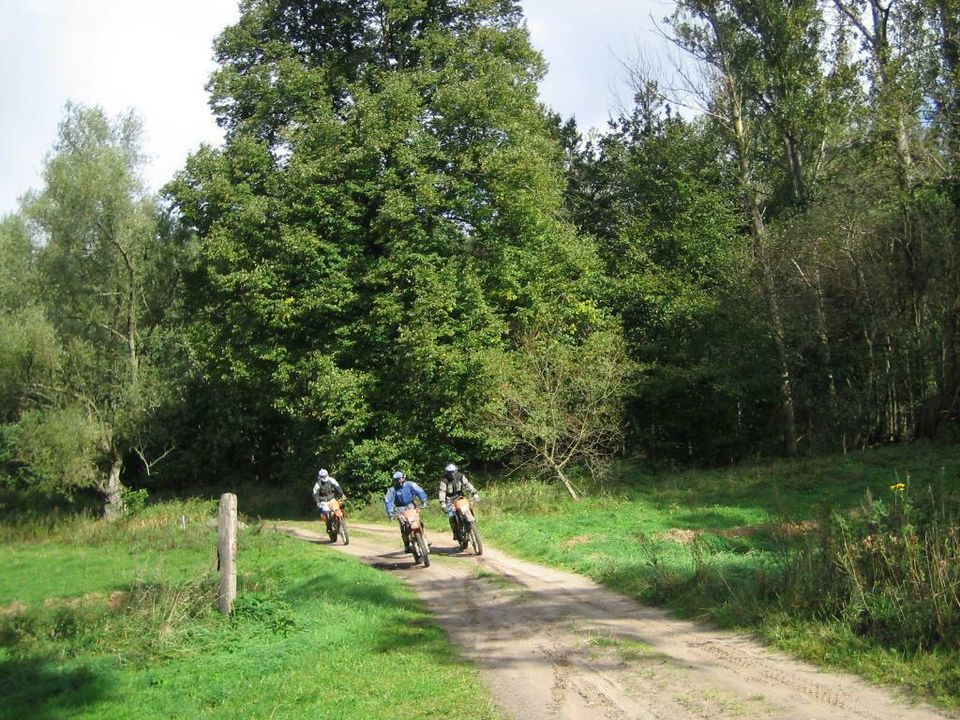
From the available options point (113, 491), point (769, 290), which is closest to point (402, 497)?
point (769, 290)

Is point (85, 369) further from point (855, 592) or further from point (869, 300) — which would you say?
point (855, 592)

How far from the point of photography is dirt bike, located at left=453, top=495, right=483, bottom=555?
683 inches

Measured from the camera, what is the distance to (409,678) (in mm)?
8523

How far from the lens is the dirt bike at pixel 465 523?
56.9ft

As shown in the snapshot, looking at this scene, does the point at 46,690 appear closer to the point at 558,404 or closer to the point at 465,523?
the point at 465,523

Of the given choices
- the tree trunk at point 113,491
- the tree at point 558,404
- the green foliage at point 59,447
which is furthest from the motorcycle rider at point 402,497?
the tree trunk at point 113,491

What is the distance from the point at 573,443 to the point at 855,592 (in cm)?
1748

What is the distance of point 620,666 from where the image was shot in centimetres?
836

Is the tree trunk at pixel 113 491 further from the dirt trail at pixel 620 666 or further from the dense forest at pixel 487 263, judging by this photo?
the dirt trail at pixel 620 666

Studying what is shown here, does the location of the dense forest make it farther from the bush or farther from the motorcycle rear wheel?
the bush

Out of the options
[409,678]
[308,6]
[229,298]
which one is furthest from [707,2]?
[409,678]

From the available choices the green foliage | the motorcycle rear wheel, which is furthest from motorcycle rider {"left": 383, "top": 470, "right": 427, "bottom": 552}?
the green foliage

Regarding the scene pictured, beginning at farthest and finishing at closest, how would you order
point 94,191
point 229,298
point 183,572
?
point 94,191 < point 229,298 < point 183,572

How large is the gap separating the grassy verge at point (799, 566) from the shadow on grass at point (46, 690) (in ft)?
22.2
